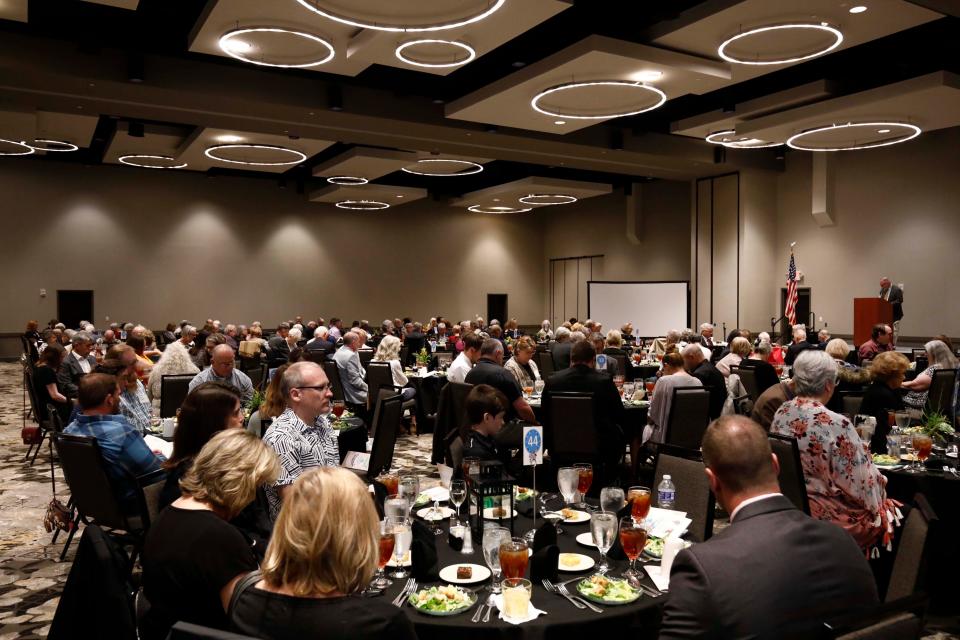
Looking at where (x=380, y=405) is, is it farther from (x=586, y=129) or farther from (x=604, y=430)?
(x=586, y=129)

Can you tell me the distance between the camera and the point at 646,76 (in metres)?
9.52

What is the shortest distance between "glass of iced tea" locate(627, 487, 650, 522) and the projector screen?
15.9 meters

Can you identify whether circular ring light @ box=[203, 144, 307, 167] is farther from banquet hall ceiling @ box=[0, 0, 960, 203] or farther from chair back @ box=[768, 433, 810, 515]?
chair back @ box=[768, 433, 810, 515]

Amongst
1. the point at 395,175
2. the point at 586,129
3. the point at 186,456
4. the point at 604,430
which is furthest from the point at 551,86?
the point at 395,175

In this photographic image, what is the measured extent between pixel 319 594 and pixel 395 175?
1892 cm

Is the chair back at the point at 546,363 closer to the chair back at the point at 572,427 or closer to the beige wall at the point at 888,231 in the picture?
the chair back at the point at 572,427

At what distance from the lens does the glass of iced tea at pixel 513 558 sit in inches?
82.4

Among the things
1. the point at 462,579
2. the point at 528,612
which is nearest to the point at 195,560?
the point at 462,579

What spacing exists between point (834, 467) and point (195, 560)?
2.73 meters

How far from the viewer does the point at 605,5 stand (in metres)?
8.88

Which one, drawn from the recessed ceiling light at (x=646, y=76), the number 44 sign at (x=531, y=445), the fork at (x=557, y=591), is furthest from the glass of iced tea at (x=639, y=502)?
the recessed ceiling light at (x=646, y=76)

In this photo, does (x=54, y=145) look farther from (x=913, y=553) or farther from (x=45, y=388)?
(x=913, y=553)

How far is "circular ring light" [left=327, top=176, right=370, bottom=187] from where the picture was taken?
55.1 ft

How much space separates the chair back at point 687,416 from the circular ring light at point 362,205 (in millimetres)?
15271
